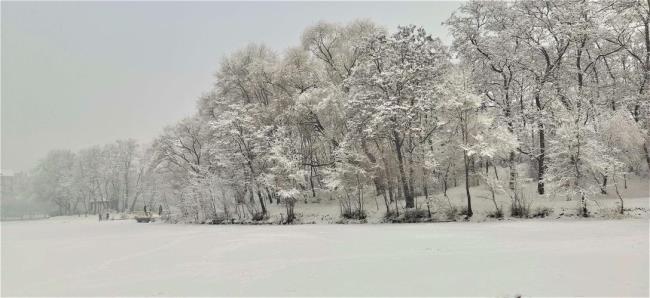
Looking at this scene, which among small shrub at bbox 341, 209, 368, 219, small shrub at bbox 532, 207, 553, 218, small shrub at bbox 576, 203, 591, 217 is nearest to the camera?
small shrub at bbox 576, 203, 591, 217

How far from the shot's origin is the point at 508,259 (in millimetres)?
13383

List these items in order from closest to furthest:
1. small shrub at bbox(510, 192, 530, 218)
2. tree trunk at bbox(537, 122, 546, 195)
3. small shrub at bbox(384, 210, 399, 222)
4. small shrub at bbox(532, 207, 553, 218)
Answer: small shrub at bbox(532, 207, 553, 218), small shrub at bbox(510, 192, 530, 218), tree trunk at bbox(537, 122, 546, 195), small shrub at bbox(384, 210, 399, 222)

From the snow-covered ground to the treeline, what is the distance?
6570 mm

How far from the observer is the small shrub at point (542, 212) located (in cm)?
2577

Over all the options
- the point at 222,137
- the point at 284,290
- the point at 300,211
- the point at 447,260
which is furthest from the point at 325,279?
the point at 222,137

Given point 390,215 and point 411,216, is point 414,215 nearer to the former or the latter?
point 411,216

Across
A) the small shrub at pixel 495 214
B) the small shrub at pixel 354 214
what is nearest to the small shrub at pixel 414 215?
the small shrub at pixel 354 214

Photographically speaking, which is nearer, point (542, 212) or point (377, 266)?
point (377, 266)

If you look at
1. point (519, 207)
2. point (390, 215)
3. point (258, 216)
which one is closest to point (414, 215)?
point (390, 215)

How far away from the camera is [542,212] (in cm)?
2589

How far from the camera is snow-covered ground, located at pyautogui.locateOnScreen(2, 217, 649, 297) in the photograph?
35.1 feet

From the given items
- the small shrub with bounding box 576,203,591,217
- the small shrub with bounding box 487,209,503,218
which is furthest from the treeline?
the small shrub with bounding box 487,209,503,218

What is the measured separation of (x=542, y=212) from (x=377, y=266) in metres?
16.9

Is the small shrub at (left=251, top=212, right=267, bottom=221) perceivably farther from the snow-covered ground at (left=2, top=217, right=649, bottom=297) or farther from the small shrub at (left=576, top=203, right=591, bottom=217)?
the small shrub at (left=576, top=203, right=591, bottom=217)
